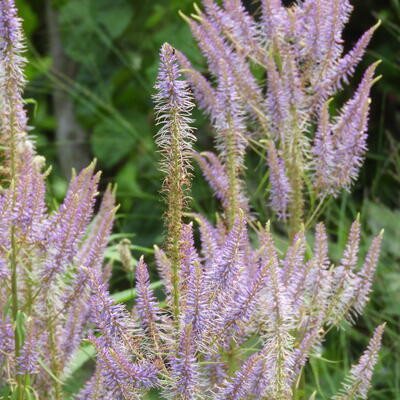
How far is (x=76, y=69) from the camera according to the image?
7094 mm

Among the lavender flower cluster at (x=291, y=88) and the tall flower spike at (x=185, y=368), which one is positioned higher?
the lavender flower cluster at (x=291, y=88)

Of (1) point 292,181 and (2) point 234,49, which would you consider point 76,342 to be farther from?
(2) point 234,49

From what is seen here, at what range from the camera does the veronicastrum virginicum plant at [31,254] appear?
2.08 m

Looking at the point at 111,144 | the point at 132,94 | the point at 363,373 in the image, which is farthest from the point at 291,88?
the point at 132,94

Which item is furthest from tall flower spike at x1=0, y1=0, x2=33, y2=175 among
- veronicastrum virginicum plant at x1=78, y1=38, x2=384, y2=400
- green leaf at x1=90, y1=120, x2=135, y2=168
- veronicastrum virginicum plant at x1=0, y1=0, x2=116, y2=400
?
green leaf at x1=90, y1=120, x2=135, y2=168

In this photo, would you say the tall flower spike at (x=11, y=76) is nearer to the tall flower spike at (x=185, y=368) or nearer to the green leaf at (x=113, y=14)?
the tall flower spike at (x=185, y=368)

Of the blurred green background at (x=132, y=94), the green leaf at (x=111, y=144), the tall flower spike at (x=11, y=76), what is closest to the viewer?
the tall flower spike at (x=11, y=76)

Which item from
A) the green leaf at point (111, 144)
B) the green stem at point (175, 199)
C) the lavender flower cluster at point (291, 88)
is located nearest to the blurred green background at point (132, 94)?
the green leaf at point (111, 144)

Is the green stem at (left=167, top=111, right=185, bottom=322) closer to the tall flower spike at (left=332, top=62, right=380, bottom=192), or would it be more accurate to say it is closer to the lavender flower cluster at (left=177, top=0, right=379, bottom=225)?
the lavender flower cluster at (left=177, top=0, right=379, bottom=225)

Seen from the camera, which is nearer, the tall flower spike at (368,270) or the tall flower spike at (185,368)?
the tall flower spike at (185,368)

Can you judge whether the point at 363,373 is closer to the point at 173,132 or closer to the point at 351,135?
the point at 351,135

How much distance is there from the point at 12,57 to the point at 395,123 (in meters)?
4.32

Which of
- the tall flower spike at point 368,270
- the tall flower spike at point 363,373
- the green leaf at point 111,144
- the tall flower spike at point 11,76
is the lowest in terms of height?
the green leaf at point 111,144

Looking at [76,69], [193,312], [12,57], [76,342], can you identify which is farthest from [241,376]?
[76,69]
